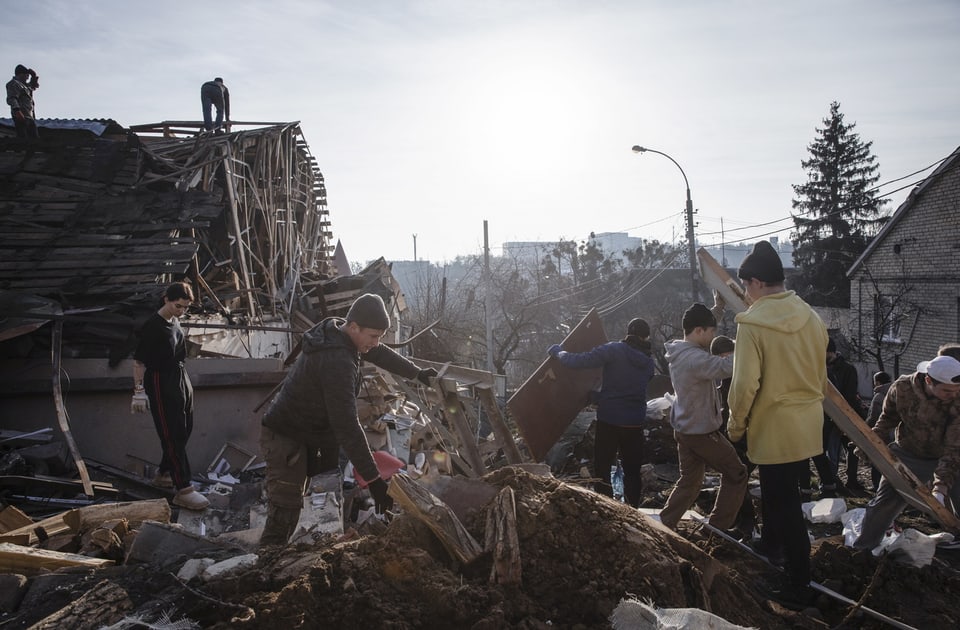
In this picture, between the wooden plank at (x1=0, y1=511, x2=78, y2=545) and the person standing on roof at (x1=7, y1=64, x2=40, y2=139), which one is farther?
the person standing on roof at (x1=7, y1=64, x2=40, y2=139)

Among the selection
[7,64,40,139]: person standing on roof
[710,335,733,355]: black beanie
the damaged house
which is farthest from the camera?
[7,64,40,139]: person standing on roof

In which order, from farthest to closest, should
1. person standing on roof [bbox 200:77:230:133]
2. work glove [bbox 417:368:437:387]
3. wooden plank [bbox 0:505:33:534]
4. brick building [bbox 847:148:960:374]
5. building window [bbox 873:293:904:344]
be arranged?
1. building window [bbox 873:293:904:344]
2. brick building [bbox 847:148:960:374]
3. person standing on roof [bbox 200:77:230:133]
4. work glove [bbox 417:368:437:387]
5. wooden plank [bbox 0:505:33:534]

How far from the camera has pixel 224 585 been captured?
279cm

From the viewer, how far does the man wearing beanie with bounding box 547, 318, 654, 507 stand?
5.83 meters

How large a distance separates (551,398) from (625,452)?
1.14 metres

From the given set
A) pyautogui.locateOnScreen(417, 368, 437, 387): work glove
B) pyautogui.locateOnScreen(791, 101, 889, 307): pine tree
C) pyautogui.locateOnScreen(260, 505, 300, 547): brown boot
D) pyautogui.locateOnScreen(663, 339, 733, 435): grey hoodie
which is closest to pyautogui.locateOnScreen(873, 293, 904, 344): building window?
pyautogui.locateOnScreen(791, 101, 889, 307): pine tree

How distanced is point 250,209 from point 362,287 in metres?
3.43

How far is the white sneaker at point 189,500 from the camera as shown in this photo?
5.76 meters

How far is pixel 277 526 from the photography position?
4066 millimetres

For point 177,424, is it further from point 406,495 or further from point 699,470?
point 699,470

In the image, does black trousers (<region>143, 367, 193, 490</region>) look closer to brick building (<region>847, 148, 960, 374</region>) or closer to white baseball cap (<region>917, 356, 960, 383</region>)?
white baseball cap (<region>917, 356, 960, 383</region>)

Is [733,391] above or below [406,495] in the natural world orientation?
above

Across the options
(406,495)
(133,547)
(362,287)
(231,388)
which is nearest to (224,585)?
(406,495)

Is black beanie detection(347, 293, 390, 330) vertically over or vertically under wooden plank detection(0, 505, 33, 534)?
over
